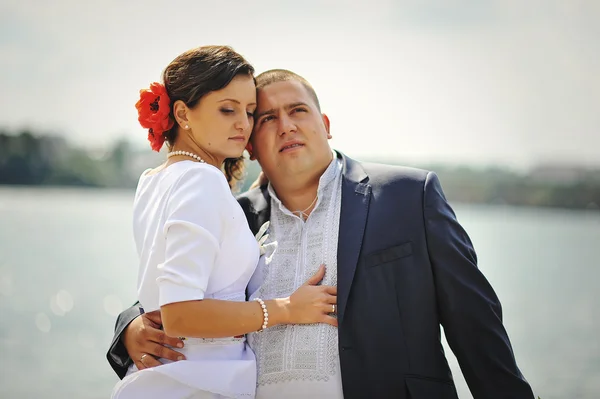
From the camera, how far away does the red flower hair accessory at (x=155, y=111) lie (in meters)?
2.75

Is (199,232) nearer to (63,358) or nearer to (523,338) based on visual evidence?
(63,358)

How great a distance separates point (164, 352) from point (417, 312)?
1.09 metres

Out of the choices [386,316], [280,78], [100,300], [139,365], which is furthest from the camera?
[100,300]

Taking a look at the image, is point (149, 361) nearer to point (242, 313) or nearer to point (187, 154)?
point (242, 313)

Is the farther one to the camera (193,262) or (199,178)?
(199,178)

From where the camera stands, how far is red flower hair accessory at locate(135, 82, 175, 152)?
9.03ft

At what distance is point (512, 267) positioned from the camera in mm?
25078

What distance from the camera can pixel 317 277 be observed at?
117 inches

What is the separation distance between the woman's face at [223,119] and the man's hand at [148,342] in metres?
0.75

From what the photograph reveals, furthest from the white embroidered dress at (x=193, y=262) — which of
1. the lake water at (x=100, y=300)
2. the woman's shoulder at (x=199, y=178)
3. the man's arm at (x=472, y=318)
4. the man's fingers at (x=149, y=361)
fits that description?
the lake water at (x=100, y=300)

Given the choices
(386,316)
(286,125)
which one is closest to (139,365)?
(386,316)

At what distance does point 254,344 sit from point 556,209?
28.5 metres

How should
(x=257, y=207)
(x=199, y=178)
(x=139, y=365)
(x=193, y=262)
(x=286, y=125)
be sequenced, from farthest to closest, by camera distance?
(x=257, y=207)
(x=286, y=125)
(x=139, y=365)
(x=199, y=178)
(x=193, y=262)

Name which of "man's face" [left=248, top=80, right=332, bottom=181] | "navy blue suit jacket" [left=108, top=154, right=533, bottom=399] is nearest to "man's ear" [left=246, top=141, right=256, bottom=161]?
"man's face" [left=248, top=80, right=332, bottom=181]
